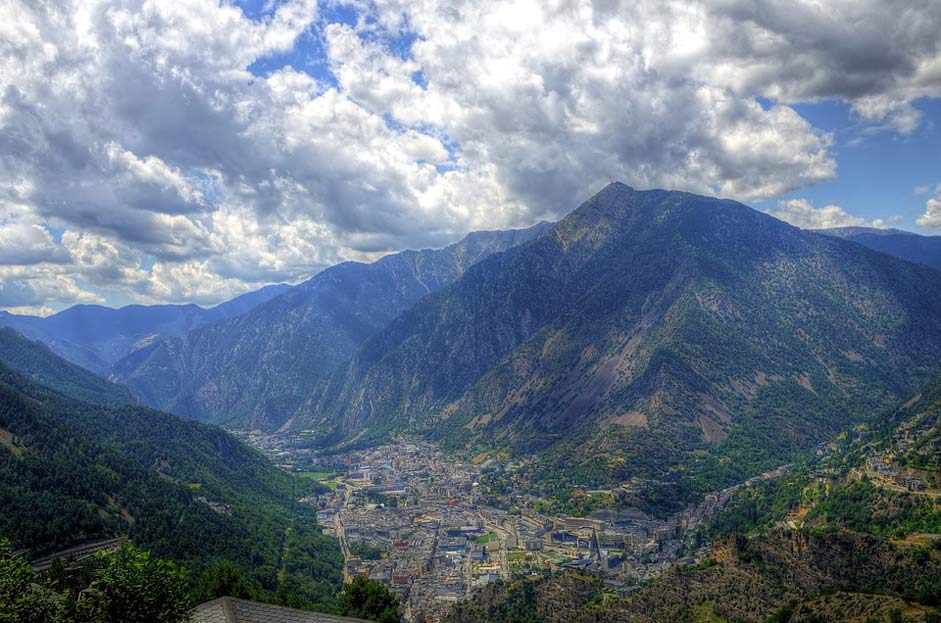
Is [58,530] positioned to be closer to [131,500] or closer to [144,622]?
[131,500]

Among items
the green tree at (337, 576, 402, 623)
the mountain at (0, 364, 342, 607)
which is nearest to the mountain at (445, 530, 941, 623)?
the green tree at (337, 576, 402, 623)

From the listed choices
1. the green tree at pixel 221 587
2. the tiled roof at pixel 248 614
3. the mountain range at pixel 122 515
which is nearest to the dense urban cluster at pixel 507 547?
the mountain range at pixel 122 515

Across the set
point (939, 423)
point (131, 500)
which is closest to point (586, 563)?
point (939, 423)

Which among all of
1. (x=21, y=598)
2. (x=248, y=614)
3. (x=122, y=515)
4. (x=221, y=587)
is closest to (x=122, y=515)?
(x=122, y=515)

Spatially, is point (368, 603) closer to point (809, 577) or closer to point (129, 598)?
point (129, 598)

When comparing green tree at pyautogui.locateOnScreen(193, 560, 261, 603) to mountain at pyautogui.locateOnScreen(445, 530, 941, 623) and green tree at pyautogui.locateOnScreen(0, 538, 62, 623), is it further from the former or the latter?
green tree at pyautogui.locateOnScreen(0, 538, 62, 623)
